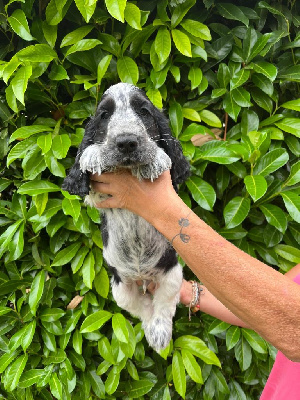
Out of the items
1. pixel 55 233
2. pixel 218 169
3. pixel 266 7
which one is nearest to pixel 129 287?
pixel 55 233

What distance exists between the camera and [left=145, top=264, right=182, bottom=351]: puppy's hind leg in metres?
1.65

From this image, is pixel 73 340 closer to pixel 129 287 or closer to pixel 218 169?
pixel 129 287

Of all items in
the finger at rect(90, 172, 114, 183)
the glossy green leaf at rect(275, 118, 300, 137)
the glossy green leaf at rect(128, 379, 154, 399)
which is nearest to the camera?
the finger at rect(90, 172, 114, 183)

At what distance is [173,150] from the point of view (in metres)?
1.50

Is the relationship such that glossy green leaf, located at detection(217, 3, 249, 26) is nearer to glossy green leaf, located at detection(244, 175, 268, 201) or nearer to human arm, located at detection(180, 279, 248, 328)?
glossy green leaf, located at detection(244, 175, 268, 201)

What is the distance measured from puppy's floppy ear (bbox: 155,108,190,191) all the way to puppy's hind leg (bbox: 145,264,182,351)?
1.38 ft

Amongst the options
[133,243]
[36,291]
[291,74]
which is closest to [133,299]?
[133,243]

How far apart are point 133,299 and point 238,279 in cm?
76

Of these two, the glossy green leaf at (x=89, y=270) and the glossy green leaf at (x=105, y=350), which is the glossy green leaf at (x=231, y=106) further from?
the glossy green leaf at (x=105, y=350)

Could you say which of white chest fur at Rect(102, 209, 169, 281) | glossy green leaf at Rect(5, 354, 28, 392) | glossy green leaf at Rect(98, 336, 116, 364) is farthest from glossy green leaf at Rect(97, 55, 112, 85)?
glossy green leaf at Rect(5, 354, 28, 392)

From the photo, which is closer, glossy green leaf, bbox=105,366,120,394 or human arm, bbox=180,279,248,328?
human arm, bbox=180,279,248,328

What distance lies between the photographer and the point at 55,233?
2.64 meters

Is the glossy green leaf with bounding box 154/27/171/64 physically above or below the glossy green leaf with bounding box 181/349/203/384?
above

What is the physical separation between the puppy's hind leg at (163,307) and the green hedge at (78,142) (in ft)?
2.45
